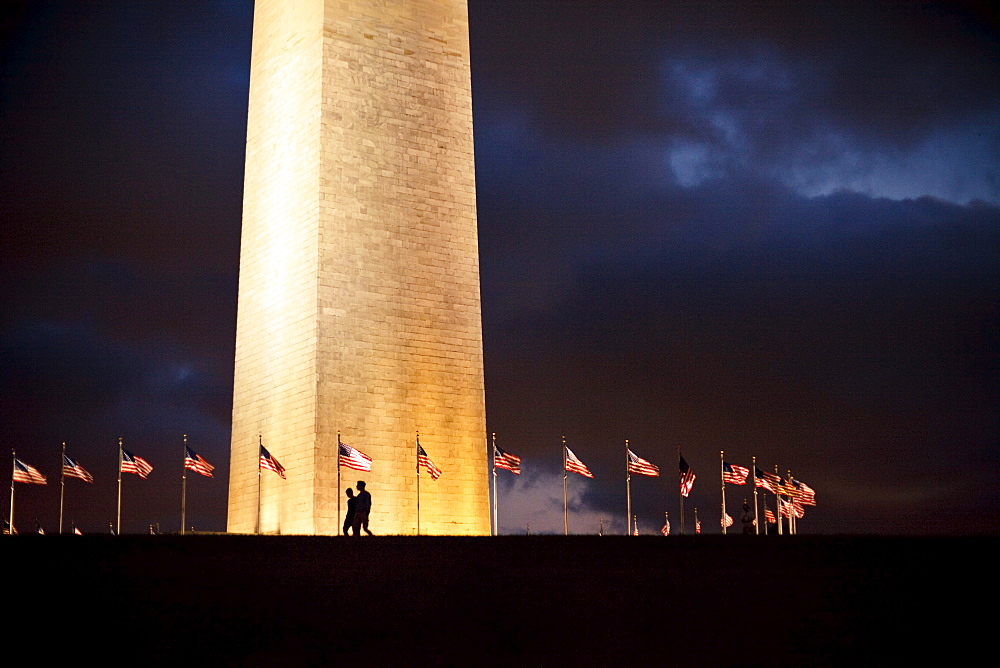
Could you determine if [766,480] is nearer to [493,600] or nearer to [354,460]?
[354,460]

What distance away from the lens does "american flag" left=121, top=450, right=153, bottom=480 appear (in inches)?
920

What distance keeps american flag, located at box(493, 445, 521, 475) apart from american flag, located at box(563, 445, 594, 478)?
1426 millimetres

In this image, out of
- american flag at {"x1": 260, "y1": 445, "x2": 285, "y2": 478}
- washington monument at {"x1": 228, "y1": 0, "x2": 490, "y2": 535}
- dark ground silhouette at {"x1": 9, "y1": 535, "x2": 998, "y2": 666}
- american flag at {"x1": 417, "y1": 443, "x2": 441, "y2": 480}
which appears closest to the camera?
dark ground silhouette at {"x1": 9, "y1": 535, "x2": 998, "y2": 666}

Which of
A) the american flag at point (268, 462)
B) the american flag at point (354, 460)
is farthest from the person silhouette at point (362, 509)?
the american flag at point (268, 462)

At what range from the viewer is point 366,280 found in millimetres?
24938

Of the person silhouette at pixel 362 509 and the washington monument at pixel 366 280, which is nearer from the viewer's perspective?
the person silhouette at pixel 362 509

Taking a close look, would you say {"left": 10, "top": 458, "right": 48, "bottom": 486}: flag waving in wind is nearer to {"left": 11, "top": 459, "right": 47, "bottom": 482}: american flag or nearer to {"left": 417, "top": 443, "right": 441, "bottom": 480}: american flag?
{"left": 11, "top": 459, "right": 47, "bottom": 482}: american flag

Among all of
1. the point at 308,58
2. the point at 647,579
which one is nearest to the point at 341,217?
the point at 308,58

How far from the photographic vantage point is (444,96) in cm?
2653

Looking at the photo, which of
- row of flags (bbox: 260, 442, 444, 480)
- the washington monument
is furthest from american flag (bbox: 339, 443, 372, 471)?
the washington monument

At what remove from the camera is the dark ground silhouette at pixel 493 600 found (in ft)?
38.5

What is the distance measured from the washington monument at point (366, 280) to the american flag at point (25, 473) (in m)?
4.29

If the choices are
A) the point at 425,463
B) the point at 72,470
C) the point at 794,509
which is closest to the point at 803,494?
the point at 794,509

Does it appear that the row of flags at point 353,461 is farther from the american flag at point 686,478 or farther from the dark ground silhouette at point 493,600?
the dark ground silhouette at point 493,600
